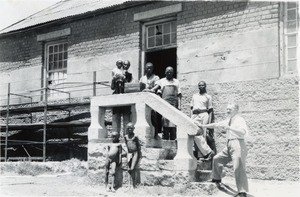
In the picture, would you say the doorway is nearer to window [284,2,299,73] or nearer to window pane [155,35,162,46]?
window pane [155,35,162,46]

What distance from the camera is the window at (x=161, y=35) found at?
1148 centimetres

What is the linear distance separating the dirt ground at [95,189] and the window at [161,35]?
455 cm

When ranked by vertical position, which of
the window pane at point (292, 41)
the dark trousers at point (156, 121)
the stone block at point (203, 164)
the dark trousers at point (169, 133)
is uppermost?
the window pane at point (292, 41)

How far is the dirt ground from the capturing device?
7141mm

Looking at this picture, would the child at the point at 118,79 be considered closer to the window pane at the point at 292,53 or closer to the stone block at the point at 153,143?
the stone block at the point at 153,143

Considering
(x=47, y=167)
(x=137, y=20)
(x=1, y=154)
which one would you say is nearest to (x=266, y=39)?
(x=137, y=20)

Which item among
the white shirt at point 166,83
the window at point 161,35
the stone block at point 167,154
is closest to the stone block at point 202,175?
the stone block at point 167,154

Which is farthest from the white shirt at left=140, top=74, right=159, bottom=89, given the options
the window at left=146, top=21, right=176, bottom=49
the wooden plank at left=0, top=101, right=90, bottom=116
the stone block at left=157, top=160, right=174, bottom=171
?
the wooden plank at left=0, top=101, right=90, bottom=116

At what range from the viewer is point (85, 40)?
13094 mm

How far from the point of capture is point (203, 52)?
10344 mm

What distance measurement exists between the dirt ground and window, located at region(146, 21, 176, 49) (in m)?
4.55

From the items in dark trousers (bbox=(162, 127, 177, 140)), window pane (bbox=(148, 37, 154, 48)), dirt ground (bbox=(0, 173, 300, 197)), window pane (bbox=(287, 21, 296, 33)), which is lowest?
dirt ground (bbox=(0, 173, 300, 197))

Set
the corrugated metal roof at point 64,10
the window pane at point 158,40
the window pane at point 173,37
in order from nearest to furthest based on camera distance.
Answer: the window pane at point 173,37 → the window pane at point 158,40 → the corrugated metal roof at point 64,10

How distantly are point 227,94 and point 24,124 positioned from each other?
7.20 m
